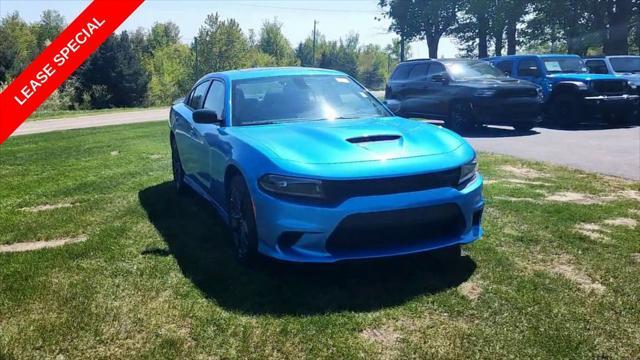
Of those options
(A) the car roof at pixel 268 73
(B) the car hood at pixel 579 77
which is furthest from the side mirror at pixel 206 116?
(B) the car hood at pixel 579 77

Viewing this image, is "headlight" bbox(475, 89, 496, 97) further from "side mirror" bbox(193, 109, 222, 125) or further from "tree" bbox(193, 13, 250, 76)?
"tree" bbox(193, 13, 250, 76)

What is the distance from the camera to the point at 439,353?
2.89 meters

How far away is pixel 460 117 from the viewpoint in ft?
42.6

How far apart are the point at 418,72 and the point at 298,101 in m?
9.86

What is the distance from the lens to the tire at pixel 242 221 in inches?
157

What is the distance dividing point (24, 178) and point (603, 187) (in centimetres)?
832

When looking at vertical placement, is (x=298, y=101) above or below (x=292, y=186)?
above

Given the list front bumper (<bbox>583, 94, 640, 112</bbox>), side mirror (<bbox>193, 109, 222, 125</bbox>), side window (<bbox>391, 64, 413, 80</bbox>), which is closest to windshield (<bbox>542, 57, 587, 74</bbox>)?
front bumper (<bbox>583, 94, 640, 112</bbox>)

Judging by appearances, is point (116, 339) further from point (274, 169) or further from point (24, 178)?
point (24, 178)

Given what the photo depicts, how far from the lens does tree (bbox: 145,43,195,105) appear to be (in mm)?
71188

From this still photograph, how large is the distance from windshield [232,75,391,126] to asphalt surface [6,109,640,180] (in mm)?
4338

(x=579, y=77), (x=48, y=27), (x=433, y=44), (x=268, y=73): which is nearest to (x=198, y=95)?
(x=268, y=73)

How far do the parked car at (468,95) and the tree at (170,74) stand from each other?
57.5 m

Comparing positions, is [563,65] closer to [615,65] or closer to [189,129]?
[615,65]
